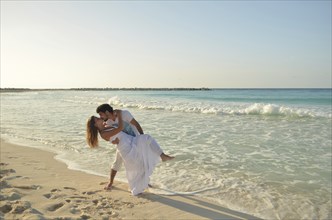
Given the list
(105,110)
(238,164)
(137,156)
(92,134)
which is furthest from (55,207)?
(238,164)

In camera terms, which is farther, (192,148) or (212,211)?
(192,148)

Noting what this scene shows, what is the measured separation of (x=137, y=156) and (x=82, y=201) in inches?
43.8

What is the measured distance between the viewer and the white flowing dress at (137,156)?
5422mm

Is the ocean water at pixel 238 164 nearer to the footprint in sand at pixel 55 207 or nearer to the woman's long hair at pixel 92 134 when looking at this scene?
the woman's long hair at pixel 92 134

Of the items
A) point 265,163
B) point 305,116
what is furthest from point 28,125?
point 305,116

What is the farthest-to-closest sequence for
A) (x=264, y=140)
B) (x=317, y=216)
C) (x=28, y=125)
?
(x=28, y=125)
(x=264, y=140)
(x=317, y=216)

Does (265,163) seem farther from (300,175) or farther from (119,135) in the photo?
(119,135)

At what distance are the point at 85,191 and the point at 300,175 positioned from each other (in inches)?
160

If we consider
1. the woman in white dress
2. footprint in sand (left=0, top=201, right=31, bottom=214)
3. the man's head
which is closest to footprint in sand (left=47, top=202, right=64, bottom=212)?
footprint in sand (left=0, top=201, right=31, bottom=214)

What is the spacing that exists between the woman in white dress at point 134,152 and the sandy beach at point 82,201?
267 millimetres

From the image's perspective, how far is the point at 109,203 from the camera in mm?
4832

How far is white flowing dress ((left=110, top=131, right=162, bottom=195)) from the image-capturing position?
17.8 feet

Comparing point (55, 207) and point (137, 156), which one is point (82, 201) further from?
point (137, 156)

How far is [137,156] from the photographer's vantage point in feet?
17.8
